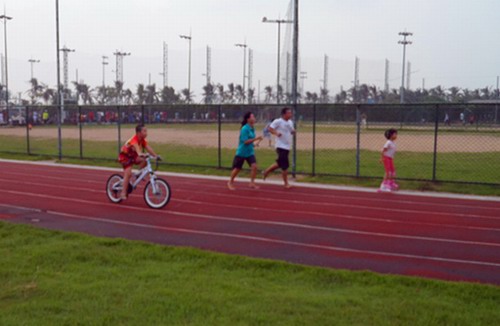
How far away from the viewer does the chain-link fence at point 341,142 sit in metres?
17.5

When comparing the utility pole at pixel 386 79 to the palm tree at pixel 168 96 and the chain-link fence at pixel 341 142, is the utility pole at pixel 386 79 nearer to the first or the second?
the palm tree at pixel 168 96

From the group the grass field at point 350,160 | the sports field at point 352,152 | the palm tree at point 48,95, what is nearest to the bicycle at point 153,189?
the grass field at point 350,160

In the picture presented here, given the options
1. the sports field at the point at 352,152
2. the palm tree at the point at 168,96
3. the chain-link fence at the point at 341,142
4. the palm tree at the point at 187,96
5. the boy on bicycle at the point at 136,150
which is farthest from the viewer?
the palm tree at the point at 168,96

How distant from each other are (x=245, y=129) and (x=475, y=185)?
577 centimetres

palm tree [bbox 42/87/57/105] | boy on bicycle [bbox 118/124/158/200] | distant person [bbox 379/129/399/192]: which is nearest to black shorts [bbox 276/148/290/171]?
distant person [bbox 379/129/399/192]

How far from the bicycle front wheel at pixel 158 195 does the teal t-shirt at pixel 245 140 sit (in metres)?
3.12

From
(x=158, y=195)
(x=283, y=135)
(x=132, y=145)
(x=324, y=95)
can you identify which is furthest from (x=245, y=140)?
(x=324, y=95)

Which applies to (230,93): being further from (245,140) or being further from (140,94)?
(245,140)

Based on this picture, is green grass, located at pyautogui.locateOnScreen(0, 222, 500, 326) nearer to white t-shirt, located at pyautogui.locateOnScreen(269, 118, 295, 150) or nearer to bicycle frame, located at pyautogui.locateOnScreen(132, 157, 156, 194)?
bicycle frame, located at pyautogui.locateOnScreen(132, 157, 156, 194)

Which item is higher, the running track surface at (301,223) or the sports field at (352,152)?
the sports field at (352,152)

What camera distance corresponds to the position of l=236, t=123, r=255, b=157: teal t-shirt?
552 inches

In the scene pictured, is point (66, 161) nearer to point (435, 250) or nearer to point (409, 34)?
point (435, 250)

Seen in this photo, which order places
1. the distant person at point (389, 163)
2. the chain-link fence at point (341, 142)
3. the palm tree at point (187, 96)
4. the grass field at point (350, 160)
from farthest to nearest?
the palm tree at point (187, 96) < the chain-link fence at point (341, 142) < the grass field at point (350, 160) < the distant person at point (389, 163)

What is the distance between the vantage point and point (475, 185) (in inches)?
570
